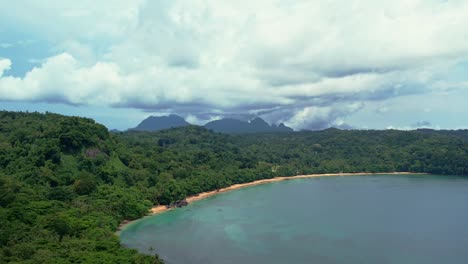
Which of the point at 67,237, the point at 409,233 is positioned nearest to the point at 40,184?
the point at 67,237

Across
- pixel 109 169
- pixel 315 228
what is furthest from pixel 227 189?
pixel 315 228

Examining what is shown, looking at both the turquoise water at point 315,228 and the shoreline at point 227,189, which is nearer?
the turquoise water at point 315,228

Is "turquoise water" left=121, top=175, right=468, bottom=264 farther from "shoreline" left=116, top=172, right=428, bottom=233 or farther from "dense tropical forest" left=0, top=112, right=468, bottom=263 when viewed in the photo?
"dense tropical forest" left=0, top=112, right=468, bottom=263

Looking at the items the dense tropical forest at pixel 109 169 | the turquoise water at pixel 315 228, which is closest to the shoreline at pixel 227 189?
the dense tropical forest at pixel 109 169

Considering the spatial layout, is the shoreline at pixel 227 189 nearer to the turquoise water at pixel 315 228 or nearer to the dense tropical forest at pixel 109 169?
the dense tropical forest at pixel 109 169

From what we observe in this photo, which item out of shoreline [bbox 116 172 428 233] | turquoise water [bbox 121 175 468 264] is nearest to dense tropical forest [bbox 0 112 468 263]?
shoreline [bbox 116 172 428 233]

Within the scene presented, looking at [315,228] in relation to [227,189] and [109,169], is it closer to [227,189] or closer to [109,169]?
[109,169]

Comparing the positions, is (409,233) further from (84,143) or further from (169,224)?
(84,143)
